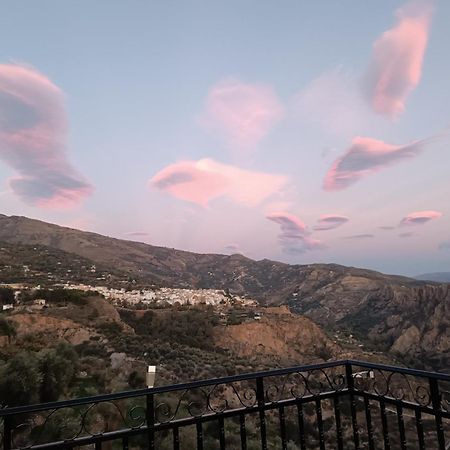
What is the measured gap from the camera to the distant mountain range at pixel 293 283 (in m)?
60.1

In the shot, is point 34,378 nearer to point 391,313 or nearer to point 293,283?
point 391,313

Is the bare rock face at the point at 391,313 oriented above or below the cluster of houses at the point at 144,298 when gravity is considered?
below

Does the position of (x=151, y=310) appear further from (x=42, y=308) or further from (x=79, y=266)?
(x=79, y=266)

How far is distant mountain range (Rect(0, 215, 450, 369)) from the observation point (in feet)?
197

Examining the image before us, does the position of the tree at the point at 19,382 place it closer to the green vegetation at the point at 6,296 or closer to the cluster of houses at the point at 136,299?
the cluster of houses at the point at 136,299

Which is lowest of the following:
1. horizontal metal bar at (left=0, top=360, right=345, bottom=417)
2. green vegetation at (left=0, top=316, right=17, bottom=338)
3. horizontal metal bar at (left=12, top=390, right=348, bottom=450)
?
green vegetation at (left=0, top=316, right=17, bottom=338)

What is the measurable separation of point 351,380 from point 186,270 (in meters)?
133

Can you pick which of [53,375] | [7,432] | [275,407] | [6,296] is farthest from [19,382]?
[6,296]

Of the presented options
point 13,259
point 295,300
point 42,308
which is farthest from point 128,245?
point 42,308

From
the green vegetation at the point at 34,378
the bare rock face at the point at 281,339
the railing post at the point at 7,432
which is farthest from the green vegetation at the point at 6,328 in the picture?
the railing post at the point at 7,432

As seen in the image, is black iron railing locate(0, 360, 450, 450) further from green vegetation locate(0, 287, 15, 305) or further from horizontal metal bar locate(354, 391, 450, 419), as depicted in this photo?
green vegetation locate(0, 287, 15, 305)

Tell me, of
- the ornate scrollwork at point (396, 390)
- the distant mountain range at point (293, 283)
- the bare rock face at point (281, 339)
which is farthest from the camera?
the distant mountain range at point (293, 283)

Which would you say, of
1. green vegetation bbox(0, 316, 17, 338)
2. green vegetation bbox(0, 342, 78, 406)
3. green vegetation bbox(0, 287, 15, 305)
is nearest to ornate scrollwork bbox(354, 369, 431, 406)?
green vegetation bbox(0, 342, 78, 406)

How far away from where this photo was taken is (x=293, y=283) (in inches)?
4513
